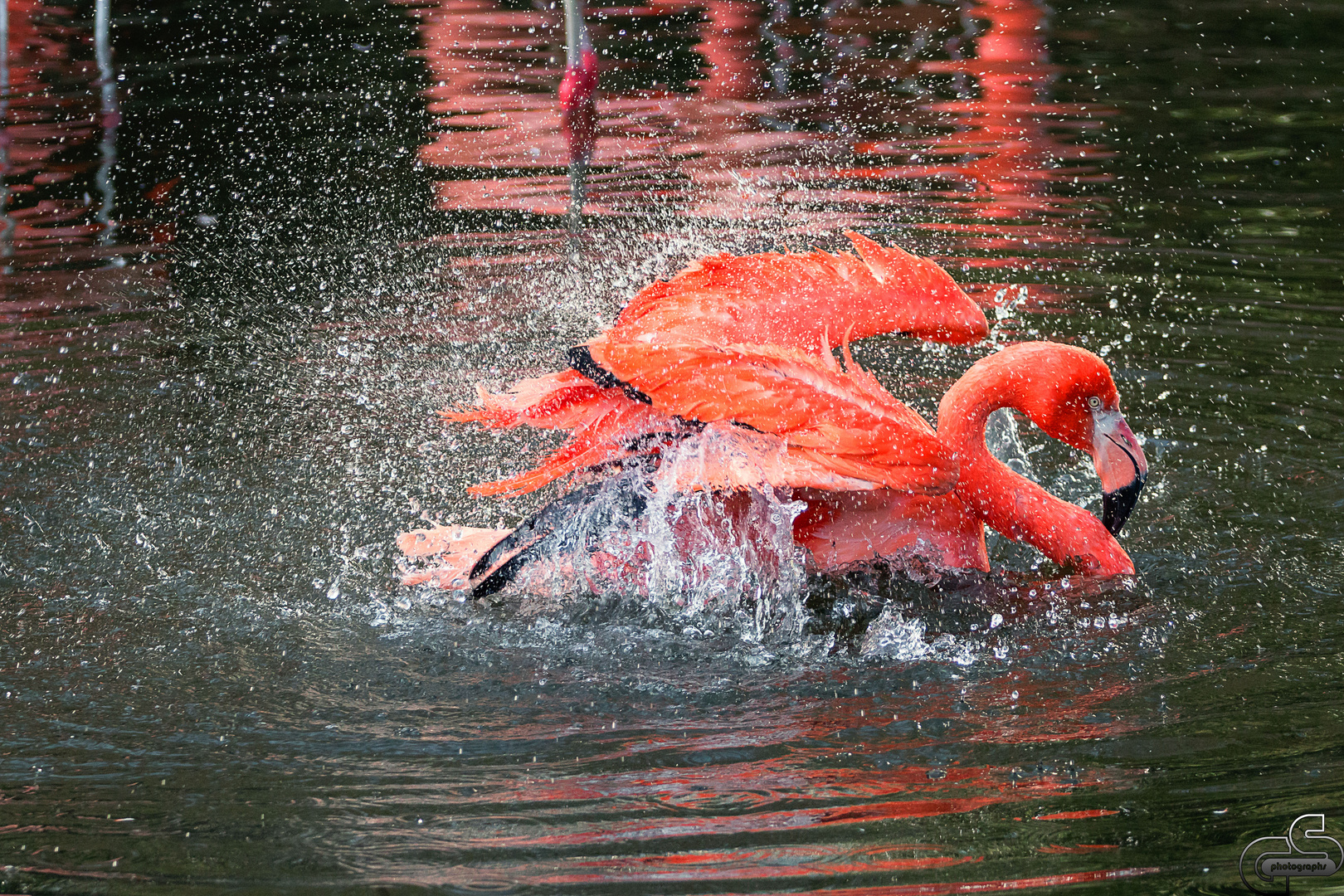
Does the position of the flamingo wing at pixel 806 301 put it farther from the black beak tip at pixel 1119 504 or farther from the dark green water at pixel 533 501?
the dark green water at pixel 533 501

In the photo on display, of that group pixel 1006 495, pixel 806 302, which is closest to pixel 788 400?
pixel 806 302

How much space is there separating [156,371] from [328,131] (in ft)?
12.3

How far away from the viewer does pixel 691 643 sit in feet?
13.2

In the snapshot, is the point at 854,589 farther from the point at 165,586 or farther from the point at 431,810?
the point at 165,586

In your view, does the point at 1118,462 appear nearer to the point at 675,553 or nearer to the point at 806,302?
the point at 806,302

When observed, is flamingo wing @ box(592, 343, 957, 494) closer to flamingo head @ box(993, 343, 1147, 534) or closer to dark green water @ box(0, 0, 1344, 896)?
flamingo head @ box(993, 343, 1147, 534)

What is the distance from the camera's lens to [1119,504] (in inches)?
167

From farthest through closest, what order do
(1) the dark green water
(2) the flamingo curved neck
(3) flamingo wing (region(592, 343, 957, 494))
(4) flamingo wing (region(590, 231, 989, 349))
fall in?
(2) the flamingo curved neck → (4) flamingo wing (region(590, 231, 989, 349)) → (3) flamingo wing (region(592, 343, 957, 494)) → (1) the dark green water

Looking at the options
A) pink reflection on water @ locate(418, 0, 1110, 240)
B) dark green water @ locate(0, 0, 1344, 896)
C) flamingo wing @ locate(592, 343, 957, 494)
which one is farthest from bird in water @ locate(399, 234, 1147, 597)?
pink reflection on water @ locate(418, 0, 1110, 240)

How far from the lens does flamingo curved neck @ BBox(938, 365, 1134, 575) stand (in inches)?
164

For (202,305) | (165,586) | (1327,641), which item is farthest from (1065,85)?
(165,586)

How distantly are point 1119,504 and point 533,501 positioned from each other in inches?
80.9

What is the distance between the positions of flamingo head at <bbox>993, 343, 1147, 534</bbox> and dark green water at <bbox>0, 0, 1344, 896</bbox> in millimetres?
339

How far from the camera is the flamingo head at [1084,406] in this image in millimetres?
4160
